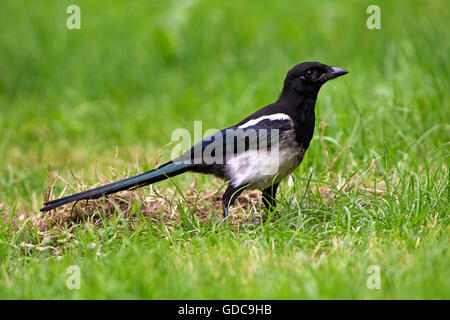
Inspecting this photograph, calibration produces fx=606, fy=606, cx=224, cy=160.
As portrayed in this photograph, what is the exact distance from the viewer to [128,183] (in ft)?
12.7

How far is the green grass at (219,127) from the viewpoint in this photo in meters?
2.96

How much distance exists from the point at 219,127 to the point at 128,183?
89.5 inches

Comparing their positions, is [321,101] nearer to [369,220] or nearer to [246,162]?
[246,162]

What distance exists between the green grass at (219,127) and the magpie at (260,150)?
0.21 meters

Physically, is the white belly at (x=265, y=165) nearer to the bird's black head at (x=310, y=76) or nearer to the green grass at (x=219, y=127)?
the green grass at (x=219, y=127)

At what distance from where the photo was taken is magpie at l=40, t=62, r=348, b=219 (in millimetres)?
3844

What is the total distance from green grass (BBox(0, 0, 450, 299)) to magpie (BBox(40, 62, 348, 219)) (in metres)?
0.21
